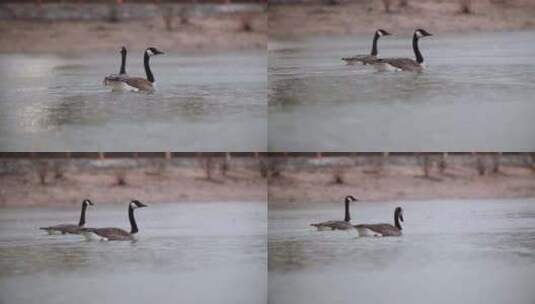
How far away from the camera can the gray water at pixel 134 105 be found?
14.3 ft

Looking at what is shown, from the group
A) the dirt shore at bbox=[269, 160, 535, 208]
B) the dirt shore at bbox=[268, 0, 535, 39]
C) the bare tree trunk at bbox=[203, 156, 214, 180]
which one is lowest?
the dirt shore at bbox=[269, 160, 535, 208]

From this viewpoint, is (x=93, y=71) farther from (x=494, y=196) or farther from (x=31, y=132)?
(x=494, y=196)

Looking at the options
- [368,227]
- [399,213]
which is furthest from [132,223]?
[399,213]

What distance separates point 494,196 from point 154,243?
151 cm

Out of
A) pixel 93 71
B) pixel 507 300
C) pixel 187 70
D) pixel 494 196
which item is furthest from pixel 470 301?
pixel 93 71

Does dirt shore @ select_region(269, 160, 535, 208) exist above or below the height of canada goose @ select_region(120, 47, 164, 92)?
below

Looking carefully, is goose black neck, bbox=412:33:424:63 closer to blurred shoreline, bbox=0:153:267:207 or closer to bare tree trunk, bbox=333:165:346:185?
bare tree trunk, bbox=333:165:346:185

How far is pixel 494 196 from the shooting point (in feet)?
14.7

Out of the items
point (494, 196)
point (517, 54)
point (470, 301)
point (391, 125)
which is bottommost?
point (470, 301)

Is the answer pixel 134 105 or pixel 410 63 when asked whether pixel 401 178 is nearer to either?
pixel 410 63

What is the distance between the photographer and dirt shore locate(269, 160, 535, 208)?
4.45m

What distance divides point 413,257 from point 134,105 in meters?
1.39

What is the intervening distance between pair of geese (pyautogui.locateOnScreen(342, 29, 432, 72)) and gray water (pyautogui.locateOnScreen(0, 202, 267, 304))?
0.78 meters

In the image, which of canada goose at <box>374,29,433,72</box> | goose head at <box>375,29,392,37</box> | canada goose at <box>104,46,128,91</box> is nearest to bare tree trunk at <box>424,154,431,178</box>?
canada goose at <box>374,29,433,72</box>
